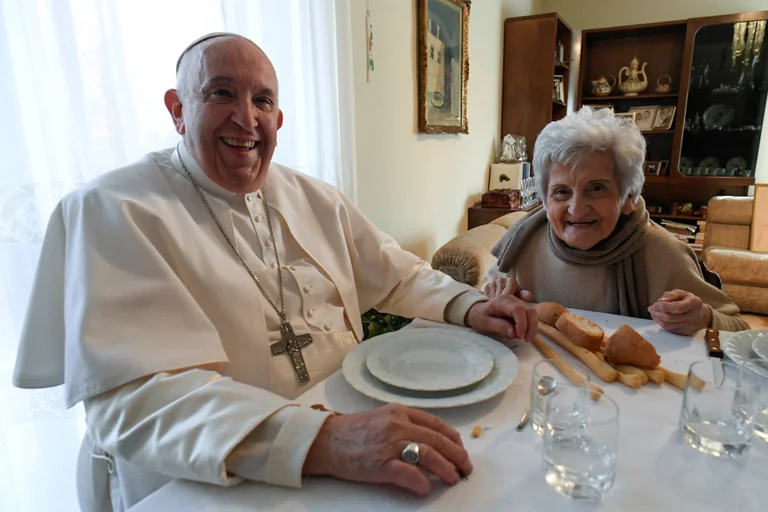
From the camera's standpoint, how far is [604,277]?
1528mm

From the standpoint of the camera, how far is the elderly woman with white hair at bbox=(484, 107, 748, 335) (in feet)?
4.71

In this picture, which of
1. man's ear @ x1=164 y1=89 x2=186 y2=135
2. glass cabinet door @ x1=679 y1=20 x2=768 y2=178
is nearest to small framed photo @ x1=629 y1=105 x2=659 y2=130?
glass cabinet door @ x1=679 y1=20 x2=768 y2=178

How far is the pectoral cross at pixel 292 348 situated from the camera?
1.13 m

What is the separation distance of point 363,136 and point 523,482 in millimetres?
2035

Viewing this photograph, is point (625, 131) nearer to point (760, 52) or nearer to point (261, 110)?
point (261, 110)

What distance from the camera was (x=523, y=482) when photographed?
2.12 ft

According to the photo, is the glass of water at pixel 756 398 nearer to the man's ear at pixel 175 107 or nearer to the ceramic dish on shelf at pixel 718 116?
the man's ear at pixel 175 107

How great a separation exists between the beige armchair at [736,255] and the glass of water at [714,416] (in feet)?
11.2

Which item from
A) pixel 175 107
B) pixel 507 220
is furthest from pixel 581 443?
pixel 507 220

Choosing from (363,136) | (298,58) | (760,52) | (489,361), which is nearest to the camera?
(489,361)

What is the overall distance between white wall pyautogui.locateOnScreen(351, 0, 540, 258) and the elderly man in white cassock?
114cm

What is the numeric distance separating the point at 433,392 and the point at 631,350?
402 mm

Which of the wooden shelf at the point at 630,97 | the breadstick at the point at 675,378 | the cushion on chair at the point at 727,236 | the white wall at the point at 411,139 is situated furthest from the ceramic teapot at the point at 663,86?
the breadstick at the point at 675,378

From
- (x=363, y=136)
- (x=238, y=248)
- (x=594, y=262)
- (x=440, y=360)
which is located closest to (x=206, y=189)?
(x=238, y=248)
